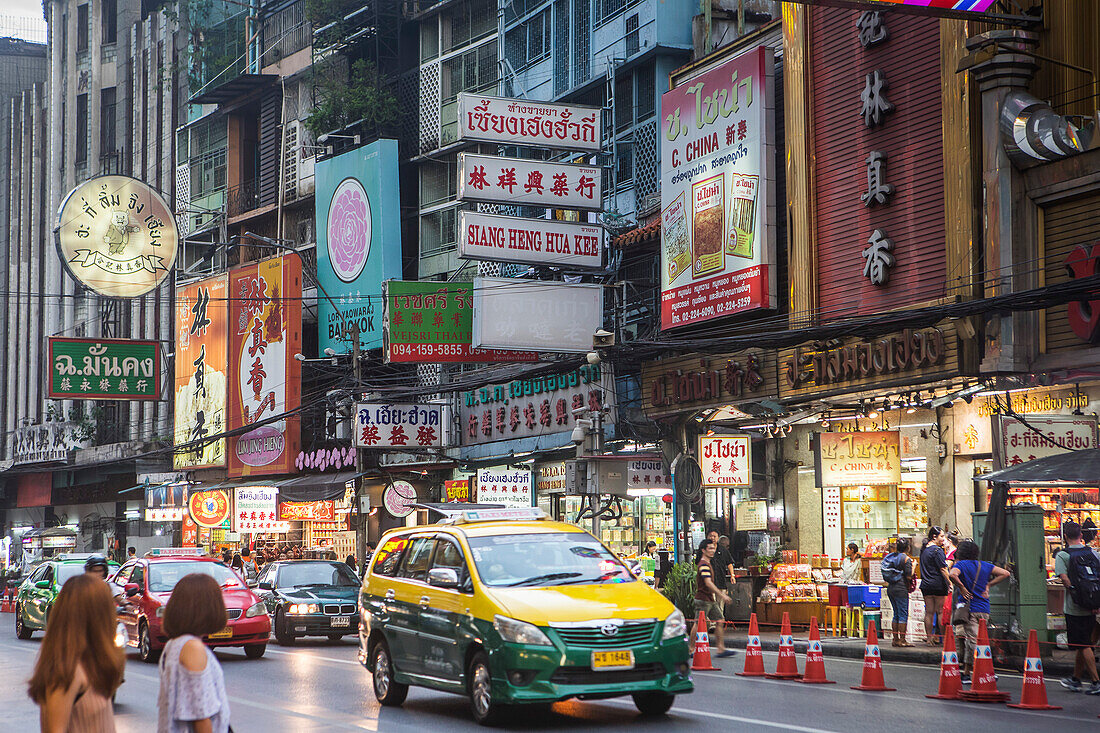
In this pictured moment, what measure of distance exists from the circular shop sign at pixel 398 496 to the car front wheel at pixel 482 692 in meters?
22.2

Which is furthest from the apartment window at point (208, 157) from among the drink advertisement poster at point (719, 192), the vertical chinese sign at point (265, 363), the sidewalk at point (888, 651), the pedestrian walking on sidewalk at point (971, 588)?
the pedestrian walking on sidewalk at point (971, 588)

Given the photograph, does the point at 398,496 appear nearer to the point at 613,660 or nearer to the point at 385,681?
the point at 385,681

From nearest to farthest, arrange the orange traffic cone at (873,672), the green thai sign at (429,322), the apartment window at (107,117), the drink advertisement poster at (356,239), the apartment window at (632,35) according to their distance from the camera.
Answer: the orange traffic cone at (873,672)
the green thai sign at (429,322)
the apartment window at (632,35)
the drink advertisement poster at (356,239)
the apartment window at (107,117)

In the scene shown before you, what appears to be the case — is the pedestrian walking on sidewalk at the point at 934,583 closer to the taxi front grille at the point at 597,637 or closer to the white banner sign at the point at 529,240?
the taxi front grille at the point at 597,637

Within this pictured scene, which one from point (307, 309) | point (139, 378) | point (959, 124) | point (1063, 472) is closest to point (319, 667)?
point (1063, 472)

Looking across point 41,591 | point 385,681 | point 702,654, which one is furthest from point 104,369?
point 385,681

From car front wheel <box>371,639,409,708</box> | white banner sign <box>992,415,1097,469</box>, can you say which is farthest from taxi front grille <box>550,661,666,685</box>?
white banner sign <box>992,415,1097,469</box>

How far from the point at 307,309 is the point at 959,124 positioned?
27789 millimetres

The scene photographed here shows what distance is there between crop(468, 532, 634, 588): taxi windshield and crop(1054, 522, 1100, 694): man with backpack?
5.28 m

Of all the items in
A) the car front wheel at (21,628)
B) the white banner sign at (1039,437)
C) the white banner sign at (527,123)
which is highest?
the white banner sign at (527,123)

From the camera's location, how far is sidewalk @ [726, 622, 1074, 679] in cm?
1725

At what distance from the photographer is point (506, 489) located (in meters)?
33.0

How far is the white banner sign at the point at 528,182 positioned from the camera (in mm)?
28000

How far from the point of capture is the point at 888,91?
23.1m
